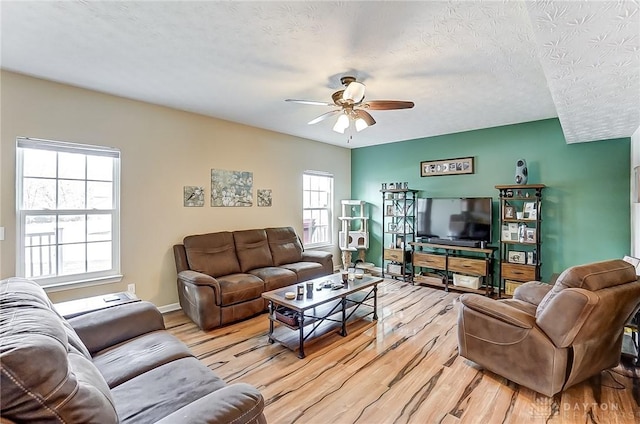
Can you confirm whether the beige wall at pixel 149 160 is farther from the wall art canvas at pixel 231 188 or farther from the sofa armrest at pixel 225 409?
the sofa armrest at pixel 225 409

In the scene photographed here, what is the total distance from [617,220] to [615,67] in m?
2.89

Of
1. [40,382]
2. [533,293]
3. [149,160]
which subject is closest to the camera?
[40,382]

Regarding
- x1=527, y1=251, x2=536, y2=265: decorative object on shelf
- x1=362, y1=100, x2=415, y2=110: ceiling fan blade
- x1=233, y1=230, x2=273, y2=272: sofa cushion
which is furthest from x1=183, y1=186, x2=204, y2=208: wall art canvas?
x1=527, y1=251, x2=536, y2=265: decorative object on shelf

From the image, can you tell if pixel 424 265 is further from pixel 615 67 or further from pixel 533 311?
pixel 615 67

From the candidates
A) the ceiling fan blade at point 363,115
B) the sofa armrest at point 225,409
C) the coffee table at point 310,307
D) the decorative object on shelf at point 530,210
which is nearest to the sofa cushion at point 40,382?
the sofa armrest at point 225,409

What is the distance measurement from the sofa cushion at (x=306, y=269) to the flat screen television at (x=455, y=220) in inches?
75.8

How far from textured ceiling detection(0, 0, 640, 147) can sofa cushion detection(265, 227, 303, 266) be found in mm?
2014

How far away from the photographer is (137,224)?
352 centimetres

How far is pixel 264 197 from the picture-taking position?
4.84 m

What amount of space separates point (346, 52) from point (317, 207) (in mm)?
3724

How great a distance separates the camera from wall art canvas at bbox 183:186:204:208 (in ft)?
12.9

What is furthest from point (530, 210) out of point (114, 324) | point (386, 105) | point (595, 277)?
point (114, 324)

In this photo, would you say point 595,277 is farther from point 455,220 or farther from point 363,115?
point 455,220

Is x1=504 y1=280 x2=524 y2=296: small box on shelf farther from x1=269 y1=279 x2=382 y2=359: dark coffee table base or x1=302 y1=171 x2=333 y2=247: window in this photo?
x1=302 y1=171 x2=333 y2=247: window
